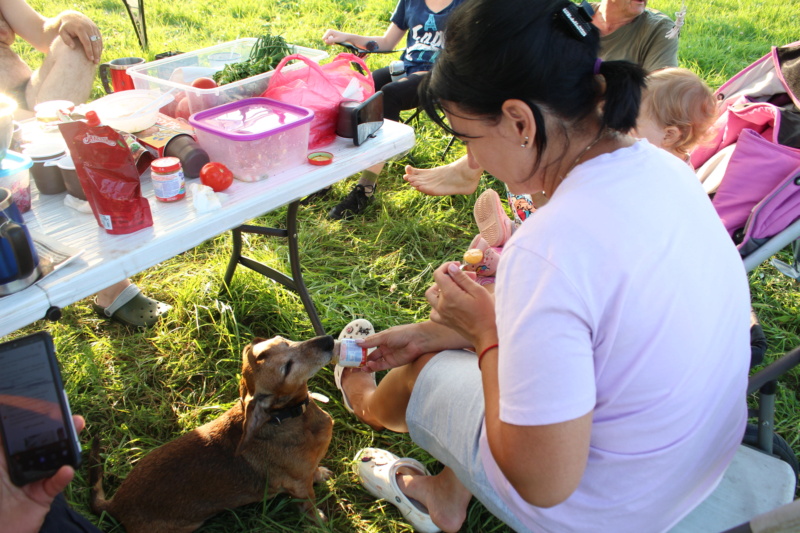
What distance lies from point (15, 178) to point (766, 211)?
8.83 ft

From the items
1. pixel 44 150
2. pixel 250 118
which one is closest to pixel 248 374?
pixel 250 118

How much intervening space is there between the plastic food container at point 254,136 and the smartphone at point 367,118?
225mm

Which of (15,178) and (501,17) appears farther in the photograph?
(15,178)

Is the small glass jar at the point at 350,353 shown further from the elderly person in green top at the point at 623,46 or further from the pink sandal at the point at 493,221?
the elderly person in green top at the point at 623,46

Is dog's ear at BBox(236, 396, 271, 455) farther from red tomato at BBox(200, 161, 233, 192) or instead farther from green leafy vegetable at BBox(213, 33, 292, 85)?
green leafy vegetable at BBox(213, 33, 292, 85)

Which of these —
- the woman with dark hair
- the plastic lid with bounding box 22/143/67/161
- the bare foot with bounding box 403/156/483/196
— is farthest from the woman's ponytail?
the bare foot with bounding box 403/156/483/196

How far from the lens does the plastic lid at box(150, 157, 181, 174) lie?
6.10ft

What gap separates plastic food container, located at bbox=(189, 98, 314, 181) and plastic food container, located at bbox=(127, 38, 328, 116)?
14cm

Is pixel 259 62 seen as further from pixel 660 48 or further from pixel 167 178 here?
pixel 660 48

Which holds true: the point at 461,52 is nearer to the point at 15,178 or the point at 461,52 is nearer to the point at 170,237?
the point at 170,237

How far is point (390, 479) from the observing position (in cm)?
224

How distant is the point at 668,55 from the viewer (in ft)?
11.0

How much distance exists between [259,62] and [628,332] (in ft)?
6.70

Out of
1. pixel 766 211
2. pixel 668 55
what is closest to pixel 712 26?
pixel 668 55
